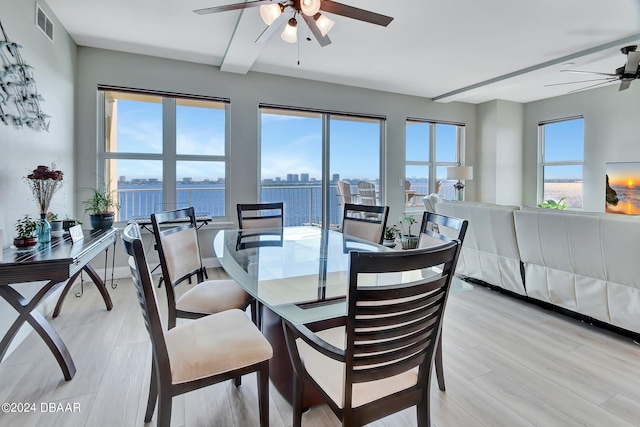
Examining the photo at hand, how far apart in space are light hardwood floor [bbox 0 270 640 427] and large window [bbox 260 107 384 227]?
292cm

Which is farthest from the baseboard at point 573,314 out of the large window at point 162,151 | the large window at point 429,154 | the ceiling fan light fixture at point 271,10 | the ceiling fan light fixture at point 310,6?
the large window at point 162,151

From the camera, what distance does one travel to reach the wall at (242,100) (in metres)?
3.66

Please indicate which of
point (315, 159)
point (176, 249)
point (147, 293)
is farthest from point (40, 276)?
point (315, 159)

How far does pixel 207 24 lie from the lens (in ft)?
10.2

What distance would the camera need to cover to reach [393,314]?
102 cm

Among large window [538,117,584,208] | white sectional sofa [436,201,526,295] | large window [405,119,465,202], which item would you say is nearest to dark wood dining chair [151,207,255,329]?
white sectional sofa [436,201,526,295]

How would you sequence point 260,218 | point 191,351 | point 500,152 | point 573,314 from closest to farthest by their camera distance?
point 191,351 → point 573,314 → point 260,218 → point 500,152

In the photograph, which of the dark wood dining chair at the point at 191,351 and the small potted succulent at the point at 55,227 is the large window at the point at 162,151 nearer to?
the small potted succulent at the point at 55,227

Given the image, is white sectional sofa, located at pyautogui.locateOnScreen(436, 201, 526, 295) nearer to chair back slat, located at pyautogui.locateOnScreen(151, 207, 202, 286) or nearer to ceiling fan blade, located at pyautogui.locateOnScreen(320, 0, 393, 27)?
ceiling fan blade, located at pyautogui.locateOnScreen(320, 0, 393, 27)

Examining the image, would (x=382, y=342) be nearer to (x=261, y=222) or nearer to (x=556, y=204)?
(x=261, y=222)

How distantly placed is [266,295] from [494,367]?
1.57m

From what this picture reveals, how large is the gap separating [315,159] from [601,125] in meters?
4.65

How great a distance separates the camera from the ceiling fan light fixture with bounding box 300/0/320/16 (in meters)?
2.06

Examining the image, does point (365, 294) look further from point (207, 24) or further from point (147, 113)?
point (147, 113)
